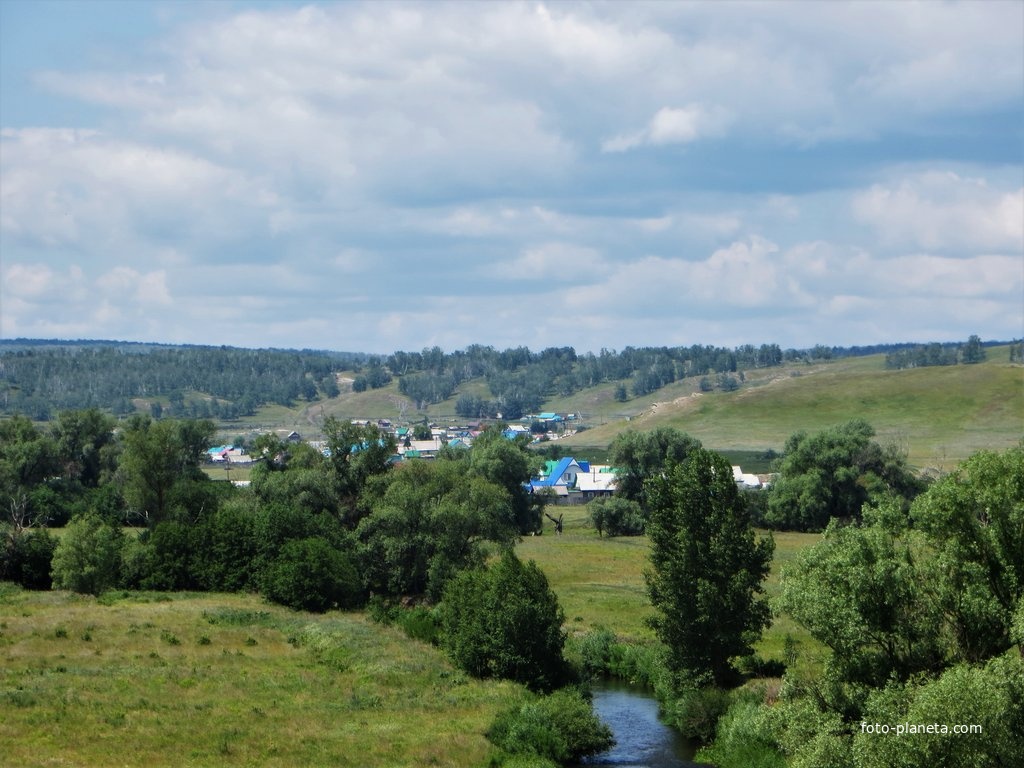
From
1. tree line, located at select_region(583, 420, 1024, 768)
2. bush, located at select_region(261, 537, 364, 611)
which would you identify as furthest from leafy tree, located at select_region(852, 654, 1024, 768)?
bush, located at select_region(261, 537, 364, 611)

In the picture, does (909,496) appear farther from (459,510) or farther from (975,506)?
(975,506)

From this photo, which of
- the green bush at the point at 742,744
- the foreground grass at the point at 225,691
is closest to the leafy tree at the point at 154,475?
the foreground grass at the point at 225,691

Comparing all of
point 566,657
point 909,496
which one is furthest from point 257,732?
point 909,496

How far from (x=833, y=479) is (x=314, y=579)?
6398 cm

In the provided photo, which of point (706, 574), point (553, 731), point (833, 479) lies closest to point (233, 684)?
point (553, 731)

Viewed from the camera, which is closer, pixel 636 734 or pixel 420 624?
pixel 636 734

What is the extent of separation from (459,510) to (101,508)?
49711mm

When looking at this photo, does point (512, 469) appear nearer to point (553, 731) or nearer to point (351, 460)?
point (351, 460)

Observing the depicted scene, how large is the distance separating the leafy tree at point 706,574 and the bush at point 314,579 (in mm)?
Result: 25914

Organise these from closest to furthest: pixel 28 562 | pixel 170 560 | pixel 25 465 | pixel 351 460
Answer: pixel 170 560
pixel 28 562
pixel 351 460
pixel 25 465

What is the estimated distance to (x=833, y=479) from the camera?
117m

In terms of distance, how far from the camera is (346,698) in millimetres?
48188

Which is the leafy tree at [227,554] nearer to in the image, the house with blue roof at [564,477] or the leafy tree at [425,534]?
the leafy tree at [425,534]

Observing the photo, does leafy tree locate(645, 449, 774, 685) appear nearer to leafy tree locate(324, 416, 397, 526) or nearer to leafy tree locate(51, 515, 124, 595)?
leafy tree locate(324, 416, 397, 526)
